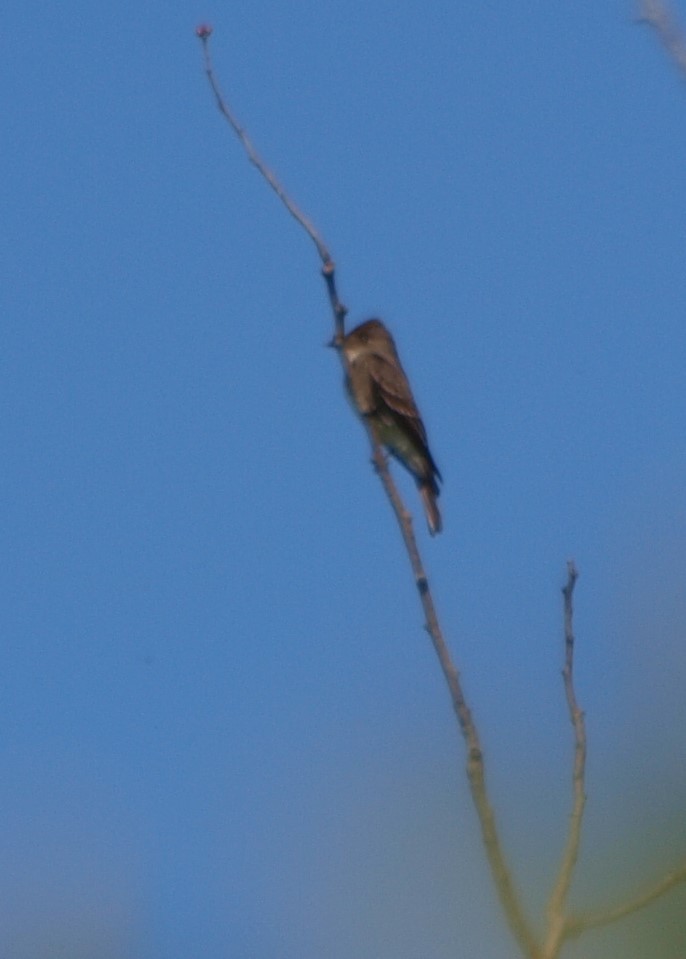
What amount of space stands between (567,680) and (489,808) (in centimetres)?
44

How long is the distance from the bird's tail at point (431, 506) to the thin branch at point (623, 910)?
195 inches

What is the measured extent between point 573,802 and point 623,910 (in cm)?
24

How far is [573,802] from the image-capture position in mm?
3641

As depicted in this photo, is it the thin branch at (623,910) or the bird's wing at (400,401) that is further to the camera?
the bird's wing at (400,401)

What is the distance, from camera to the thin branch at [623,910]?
3.51 meters

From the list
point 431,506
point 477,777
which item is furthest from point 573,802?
point 431,506

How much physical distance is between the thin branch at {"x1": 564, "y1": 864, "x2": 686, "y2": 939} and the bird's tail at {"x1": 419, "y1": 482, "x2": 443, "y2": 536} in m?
4.96

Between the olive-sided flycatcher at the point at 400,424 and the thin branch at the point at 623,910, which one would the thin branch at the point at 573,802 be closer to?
the thin branch at the point at 623,910

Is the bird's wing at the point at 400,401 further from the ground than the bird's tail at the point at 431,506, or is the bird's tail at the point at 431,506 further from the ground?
the bird's wing at the point at 400,401

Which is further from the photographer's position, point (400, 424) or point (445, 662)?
point (400, 424)

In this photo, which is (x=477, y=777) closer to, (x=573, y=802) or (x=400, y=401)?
(x=573, y=802)

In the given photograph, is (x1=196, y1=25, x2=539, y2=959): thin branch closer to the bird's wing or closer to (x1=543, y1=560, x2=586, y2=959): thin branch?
(x1=543, y1=560, x2=586, y2=959): thin branch

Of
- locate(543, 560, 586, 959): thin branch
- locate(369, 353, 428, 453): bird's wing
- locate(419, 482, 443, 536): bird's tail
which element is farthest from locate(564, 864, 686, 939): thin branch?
locate(369, 353, 428, 453): bird's wing

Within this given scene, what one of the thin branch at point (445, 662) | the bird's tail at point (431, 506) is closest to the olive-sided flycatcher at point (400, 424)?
the bird's tail at point (431, 506)
